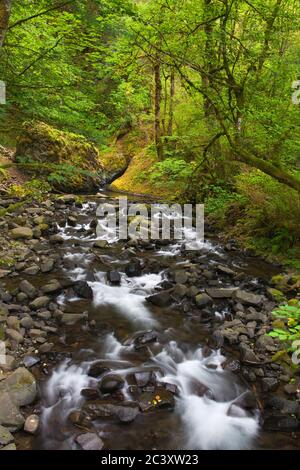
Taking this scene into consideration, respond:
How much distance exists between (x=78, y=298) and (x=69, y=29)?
443cm

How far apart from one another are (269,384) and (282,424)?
0.59m

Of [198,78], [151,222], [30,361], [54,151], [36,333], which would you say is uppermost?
[198,78]

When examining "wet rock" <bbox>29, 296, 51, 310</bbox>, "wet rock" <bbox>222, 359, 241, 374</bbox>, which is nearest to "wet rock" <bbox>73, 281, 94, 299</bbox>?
"wet rock" <bbox>29, 296, 51, 310</bbox>

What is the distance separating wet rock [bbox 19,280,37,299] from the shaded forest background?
2259mm

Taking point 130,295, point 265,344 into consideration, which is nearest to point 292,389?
point 265,344

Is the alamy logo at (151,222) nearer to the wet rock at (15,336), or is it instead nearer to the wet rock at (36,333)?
the wet rock at (36,333)

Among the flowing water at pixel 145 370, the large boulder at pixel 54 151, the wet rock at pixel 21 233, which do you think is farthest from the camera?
the large boulder at pixel 54 151

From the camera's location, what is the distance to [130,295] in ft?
23.5

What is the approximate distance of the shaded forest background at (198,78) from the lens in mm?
4449

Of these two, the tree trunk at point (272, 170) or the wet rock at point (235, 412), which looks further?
the tree trunk at point (272, 170)

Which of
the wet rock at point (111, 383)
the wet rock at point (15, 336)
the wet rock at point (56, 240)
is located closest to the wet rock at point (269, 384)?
the wet rock at point (111, 383)

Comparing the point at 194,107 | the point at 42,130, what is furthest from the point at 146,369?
the point at 42,130

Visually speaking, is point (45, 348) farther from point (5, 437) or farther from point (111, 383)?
point (5, 437)

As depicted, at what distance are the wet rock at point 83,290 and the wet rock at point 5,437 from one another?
3281 mm
